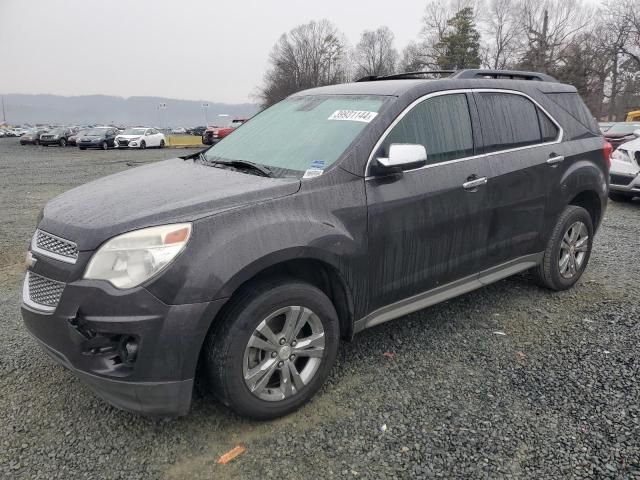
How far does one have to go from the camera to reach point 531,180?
3.76m

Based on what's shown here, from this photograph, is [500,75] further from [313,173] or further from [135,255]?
[135,255]

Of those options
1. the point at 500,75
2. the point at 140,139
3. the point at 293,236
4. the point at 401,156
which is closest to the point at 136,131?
the point at 140,139

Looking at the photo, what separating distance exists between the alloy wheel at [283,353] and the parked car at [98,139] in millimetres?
30763

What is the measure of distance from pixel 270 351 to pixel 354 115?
5.07 ft

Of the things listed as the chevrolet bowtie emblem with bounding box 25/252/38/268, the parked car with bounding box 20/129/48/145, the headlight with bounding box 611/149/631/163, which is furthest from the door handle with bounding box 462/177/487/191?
the parked car with bounding box 20/129/48/145

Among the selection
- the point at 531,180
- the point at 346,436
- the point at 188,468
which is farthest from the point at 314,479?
the point at 531,180

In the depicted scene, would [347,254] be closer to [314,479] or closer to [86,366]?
[314,479]

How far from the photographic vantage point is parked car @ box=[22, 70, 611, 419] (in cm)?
224

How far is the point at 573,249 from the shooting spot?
4.41 metres

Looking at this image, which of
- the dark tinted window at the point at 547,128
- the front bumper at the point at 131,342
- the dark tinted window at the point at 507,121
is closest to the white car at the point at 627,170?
the dark tinted window at the point at 547,128

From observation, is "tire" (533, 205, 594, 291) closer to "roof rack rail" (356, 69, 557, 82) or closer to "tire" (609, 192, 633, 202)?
"roof rack rail" (356, 69, 557, 82)

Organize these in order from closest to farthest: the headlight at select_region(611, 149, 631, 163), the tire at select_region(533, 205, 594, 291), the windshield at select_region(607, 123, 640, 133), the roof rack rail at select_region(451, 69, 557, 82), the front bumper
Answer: the front bumper, the roof rack rail at select_region(451, 69, 557, 82), the tire at select_region(533, 205, 594, 291), the headlight at select_region(611, 149, 631, 163), the windshield at select_region(607, 123, 640, 133)

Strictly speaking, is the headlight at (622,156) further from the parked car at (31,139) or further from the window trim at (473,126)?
the parked car at (31,139)

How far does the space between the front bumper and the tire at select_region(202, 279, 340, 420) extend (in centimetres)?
13
